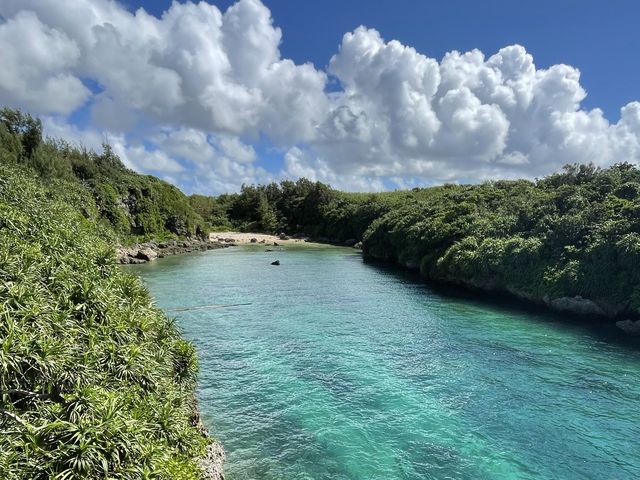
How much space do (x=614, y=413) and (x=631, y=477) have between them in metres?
5.09

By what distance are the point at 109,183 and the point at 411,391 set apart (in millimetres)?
76126

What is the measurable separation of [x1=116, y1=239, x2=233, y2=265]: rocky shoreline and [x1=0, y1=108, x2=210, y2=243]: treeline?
293 centimetres

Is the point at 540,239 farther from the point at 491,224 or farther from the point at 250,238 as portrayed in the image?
the point at 250,238

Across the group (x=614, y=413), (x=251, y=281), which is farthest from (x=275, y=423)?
(x=251, y=281)

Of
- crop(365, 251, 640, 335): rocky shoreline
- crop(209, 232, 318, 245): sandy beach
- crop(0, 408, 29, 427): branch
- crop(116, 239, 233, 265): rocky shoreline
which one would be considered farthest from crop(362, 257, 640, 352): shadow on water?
crop(209, 232, 318, 245): sandy beach

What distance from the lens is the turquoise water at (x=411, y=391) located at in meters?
15.4

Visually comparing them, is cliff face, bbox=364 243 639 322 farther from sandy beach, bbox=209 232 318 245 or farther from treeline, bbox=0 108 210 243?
sandy beach, bbox=209 232 318 245

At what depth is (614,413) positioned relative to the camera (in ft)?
62.7

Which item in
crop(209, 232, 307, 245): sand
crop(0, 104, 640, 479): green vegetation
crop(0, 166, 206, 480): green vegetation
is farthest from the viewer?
crop(209, 232, 307, 245): sand

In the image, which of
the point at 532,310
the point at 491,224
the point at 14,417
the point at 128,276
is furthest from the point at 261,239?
the point at 14,417

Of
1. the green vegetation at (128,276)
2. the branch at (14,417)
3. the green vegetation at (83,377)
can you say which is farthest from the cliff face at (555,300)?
the branch at (14,417)

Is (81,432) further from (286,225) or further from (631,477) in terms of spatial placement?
(286,225)

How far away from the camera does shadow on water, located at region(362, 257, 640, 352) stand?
30172mm

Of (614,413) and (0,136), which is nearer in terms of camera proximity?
(614,413)
